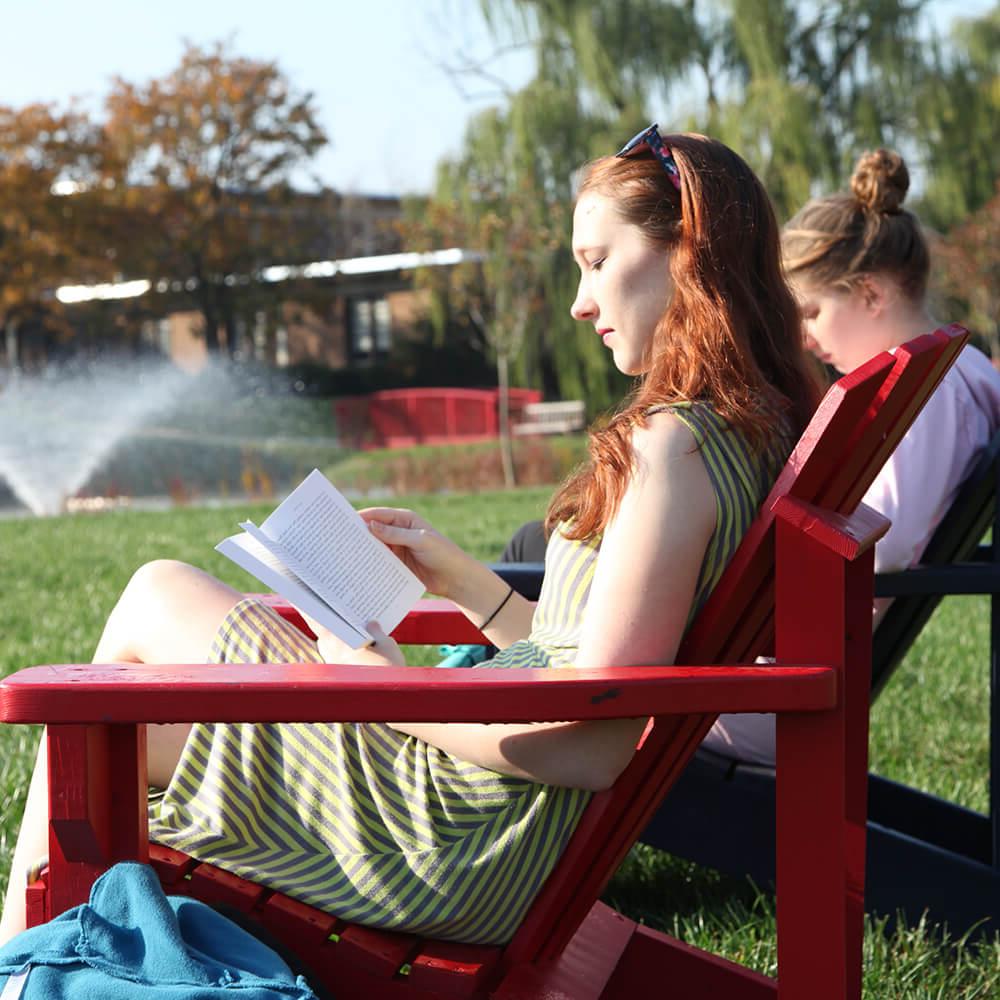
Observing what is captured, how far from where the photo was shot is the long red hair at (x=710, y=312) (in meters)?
1.89

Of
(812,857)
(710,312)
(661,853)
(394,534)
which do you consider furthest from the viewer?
(661,853)

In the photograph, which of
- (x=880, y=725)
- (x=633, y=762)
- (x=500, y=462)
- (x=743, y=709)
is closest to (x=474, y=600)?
(x=633, y=762)

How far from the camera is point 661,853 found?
322 centimetres

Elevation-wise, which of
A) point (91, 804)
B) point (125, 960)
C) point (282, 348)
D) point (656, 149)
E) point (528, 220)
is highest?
point (528, 220)

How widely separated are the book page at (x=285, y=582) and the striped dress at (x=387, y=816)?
0.42 ft

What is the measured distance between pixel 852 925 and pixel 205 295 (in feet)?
91.6

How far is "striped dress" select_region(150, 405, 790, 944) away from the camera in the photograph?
6.00 ft

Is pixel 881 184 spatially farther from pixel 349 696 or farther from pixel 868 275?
pixel 349 696

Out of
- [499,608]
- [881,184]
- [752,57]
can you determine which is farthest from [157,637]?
[752,57]

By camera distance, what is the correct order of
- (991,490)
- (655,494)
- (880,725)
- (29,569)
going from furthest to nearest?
(29,569) → (880,725) → (991,490) → (655,494)

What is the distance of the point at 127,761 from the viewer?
1.63 metres

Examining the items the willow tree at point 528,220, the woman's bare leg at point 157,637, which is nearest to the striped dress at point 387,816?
the woman's bare leg at point 157,637

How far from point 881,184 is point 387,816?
1.82 m

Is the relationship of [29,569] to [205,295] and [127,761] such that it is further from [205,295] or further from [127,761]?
[205,295]
